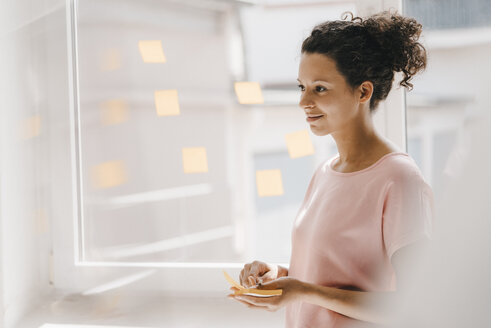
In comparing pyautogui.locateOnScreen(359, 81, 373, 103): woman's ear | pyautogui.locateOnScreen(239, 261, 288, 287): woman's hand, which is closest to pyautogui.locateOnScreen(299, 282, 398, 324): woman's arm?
pyautogui.locateOnScreen(239, 261, 288, 287): woman's hand

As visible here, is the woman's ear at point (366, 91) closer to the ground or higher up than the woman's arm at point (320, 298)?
higher up

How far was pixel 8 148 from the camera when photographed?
1.05 meters

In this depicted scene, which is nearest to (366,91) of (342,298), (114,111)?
(342,298)

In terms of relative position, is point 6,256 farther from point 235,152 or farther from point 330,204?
point 330,204

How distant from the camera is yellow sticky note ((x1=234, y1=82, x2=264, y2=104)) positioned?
1.05 m

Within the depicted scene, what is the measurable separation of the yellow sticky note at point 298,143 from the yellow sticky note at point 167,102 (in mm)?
269

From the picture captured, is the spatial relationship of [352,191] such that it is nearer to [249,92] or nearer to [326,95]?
[326,95]

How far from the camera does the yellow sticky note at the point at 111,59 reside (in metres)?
1.10

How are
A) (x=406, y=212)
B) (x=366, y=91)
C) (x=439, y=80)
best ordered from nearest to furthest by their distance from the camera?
(x=406, y=212)
(x=366, y=91)
(x=439, y=80)

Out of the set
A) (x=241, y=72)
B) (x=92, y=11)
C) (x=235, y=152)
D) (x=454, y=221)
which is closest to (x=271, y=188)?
(x=235, y=152)

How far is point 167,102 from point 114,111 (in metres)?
0.14

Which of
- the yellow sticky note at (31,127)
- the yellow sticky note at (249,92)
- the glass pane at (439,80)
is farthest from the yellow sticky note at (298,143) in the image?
the yellow sticky note at (31,127)

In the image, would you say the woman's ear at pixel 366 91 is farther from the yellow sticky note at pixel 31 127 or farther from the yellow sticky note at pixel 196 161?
the yellow sticky note at pixel 31 127

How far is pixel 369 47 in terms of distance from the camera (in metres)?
0.68
